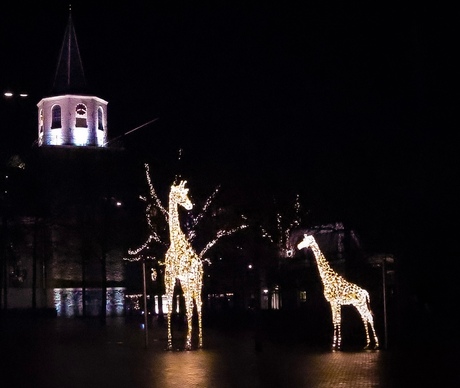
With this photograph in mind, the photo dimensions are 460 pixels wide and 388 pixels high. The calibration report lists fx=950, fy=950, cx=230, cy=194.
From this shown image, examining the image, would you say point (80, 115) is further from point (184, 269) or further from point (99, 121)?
point (184, 269)

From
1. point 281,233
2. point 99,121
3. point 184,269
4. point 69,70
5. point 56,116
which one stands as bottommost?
point 184,269

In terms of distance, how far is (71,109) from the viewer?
83312mm

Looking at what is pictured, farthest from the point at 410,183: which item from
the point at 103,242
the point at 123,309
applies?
the point at 123,309

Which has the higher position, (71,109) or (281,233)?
(71,109)

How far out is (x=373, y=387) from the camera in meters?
17.7

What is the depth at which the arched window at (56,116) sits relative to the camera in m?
83.6

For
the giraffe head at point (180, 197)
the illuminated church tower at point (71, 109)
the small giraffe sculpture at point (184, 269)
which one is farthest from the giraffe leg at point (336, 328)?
the illuminated church tower at point (71, 109)

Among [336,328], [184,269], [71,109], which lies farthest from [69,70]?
[336,328]

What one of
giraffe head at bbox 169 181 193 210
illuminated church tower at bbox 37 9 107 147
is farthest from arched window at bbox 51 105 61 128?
giraffe head at bbox 169 181 193 210

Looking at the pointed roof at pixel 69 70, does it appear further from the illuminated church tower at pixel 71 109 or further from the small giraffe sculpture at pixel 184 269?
the small giraffe sculpture at pixel 184 269

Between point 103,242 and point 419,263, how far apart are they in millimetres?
25912

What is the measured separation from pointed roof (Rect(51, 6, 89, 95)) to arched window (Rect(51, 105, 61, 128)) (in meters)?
1.33

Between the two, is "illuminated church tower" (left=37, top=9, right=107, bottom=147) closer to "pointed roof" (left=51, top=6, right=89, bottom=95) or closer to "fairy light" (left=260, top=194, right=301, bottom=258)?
"pointed roof" (left=51, top=6, right=89, bottom=95)

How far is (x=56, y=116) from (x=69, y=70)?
427 centimetres
